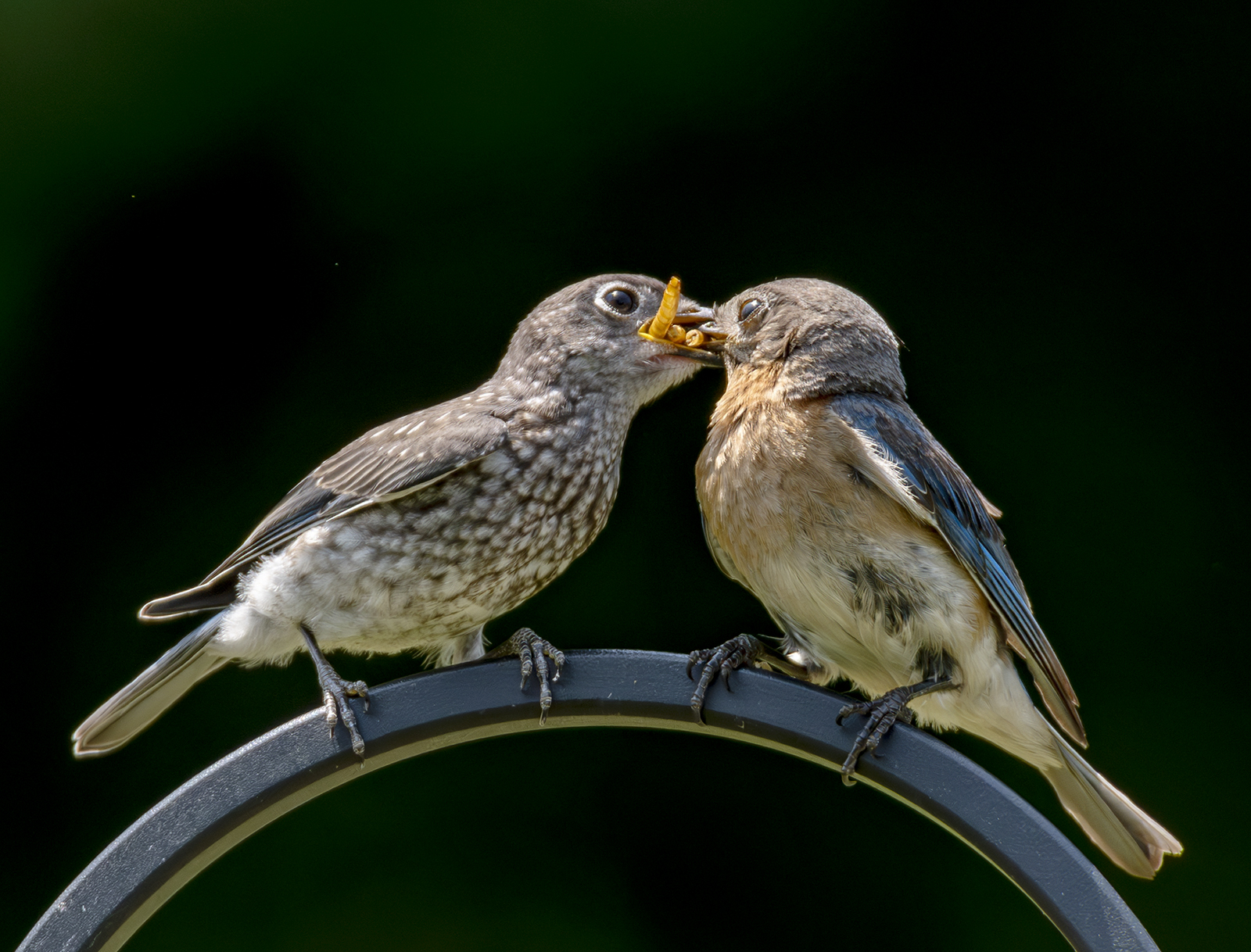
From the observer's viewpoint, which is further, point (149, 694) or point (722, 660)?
point (149, 694)

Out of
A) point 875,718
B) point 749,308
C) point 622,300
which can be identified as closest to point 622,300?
point 622,300

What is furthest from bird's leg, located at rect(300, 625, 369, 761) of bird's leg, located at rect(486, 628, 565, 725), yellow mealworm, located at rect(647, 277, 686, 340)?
yellow mealworm, located at rect(647, 277, 686, 340)

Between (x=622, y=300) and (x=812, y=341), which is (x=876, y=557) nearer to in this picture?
(x=812, y=341)

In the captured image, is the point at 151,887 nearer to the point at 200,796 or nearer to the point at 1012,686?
the point at 200,796

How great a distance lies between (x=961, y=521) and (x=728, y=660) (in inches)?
20.3

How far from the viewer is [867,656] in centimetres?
173

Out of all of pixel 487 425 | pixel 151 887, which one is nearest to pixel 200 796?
pixel 151 887

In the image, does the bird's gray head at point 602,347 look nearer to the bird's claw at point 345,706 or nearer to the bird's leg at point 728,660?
the bird's leg at point 728,660

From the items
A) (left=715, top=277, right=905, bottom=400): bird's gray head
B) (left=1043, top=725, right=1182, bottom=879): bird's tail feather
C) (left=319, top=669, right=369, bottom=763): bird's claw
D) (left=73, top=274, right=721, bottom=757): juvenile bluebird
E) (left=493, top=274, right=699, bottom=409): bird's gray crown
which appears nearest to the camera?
(left=319, top=669, right=369, bottom=763): bird's claw

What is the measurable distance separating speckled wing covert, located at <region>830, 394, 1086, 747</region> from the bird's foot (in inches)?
11.8

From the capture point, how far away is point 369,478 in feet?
5.78

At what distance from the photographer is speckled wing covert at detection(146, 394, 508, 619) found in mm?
1688

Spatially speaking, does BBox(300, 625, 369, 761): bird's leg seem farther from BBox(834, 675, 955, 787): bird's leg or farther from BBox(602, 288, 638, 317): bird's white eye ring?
BBox(602, 288, 638, 317): bird's white eye ring

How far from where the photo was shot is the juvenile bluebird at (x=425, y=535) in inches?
65.1
